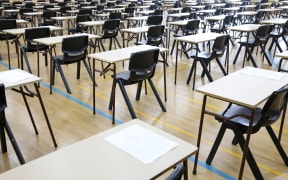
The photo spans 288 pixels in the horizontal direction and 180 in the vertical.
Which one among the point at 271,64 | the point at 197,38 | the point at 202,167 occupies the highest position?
the point at 197,38

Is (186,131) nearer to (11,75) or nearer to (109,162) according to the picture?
(11,75)

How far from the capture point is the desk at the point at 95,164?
49.1 inches

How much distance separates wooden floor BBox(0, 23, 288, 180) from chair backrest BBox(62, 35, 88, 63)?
568 millimetres

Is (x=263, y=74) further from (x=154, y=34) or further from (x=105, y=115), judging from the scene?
(x=154, y=34)

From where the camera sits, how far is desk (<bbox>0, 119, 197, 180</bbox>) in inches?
49.1

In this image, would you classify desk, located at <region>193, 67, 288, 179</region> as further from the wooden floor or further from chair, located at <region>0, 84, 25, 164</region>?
chair, located at <region>0, 84, 25, 164</region>

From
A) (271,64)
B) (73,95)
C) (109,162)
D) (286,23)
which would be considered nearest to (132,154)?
(109,162)

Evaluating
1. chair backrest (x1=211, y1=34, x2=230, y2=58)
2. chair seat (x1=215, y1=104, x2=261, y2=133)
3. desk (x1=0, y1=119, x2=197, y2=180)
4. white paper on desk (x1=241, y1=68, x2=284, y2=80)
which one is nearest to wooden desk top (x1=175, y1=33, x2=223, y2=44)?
chair backrest (x1=211, y1=34, x2=230, y2=58)

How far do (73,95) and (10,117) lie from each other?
103cm

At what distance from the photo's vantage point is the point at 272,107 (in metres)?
2.25

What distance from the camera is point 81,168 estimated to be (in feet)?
4.24

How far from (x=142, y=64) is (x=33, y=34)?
2443 mm

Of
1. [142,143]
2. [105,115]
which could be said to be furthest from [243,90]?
[105,115]

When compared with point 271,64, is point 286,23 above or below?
above
